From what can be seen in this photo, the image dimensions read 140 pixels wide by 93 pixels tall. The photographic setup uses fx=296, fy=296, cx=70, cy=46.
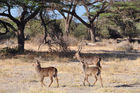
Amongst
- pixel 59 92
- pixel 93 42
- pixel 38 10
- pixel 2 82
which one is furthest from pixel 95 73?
pixel 93 42

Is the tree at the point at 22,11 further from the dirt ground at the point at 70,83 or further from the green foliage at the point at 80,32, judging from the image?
the green foliage at the point at 80,32

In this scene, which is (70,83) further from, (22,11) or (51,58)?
(22,11)

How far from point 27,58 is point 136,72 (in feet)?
27.2

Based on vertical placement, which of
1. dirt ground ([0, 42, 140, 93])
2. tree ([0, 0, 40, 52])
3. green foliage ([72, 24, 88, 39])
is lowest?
dirt ground ([0, 42, 140, 93])

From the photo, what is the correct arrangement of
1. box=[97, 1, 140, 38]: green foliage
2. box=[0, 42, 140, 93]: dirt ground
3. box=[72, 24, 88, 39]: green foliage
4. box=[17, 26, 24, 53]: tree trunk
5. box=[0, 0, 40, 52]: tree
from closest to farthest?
box=[0, 42, 140, 93]: dirt ground
box=[0, 0, 40, 52]: tree
box=[17, 26, 24, 53]: tree trunk
box=[97, 1, 140, 38]: green foliage
box=[72, 24, 88, 39]: green foliage

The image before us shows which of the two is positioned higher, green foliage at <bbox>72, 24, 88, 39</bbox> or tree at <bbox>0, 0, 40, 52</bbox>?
tree at <bbox>0, 0, 40, 52</bbox>

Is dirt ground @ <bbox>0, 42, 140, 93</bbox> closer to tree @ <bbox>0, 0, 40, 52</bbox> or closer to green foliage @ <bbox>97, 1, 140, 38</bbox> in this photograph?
tree @ <bbox>0, 0, 40, 52</bbox>

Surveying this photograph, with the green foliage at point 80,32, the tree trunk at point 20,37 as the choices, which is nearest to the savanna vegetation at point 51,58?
the tree trunk at point 20,37

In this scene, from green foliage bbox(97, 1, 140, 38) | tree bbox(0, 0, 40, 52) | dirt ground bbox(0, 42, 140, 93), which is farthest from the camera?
green foliage bbox(97, 1, 140, 38)

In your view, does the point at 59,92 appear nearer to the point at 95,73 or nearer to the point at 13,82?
the point at 95,73

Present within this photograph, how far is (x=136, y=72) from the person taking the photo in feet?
52.0

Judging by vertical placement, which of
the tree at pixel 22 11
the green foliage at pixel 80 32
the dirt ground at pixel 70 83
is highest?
the tree at pixel 22 11

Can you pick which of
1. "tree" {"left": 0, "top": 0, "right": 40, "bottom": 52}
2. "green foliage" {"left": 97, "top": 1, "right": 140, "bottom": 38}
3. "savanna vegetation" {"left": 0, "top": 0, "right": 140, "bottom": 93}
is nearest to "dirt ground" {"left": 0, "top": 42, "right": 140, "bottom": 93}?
"savanna vegetation" {"left": 0, "top": 0, "right": 140, "bottom": 93}

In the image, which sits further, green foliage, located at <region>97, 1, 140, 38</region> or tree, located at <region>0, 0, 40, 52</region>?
green foliage, located at <region>97, 1, 140, 38</region>
